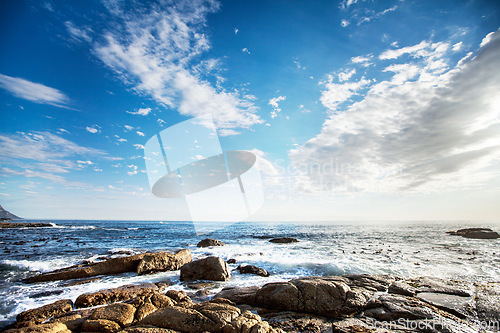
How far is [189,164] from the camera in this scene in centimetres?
1927

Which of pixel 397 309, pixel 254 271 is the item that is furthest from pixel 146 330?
pixel 254 271

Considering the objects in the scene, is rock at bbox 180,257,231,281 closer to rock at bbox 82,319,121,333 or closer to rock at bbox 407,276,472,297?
rock at bbox 82,319,121,333

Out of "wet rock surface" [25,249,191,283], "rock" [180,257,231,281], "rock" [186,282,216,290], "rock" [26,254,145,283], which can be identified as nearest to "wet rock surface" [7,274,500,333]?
"rock" [186,282,216,290]

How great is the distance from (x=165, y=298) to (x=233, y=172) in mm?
14761

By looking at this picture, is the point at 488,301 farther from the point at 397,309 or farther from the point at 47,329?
the point at 47,329

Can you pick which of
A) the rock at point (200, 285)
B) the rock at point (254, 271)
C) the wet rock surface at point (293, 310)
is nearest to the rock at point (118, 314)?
the wet rock surface at point (293, 310)

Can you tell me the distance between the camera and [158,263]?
1394 cm

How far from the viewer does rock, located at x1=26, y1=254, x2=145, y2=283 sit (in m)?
11.8

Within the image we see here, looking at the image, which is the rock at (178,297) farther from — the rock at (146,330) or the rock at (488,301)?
the rock at (488,301)

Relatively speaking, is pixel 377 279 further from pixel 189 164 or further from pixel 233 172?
pixel 189 164

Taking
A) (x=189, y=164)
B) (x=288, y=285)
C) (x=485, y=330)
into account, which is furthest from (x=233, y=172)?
(x=485, y=330)

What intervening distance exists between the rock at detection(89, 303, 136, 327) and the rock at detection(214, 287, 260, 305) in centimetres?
372

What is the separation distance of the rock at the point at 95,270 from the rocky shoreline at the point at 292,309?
3.97m

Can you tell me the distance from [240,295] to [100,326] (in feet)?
16.4
